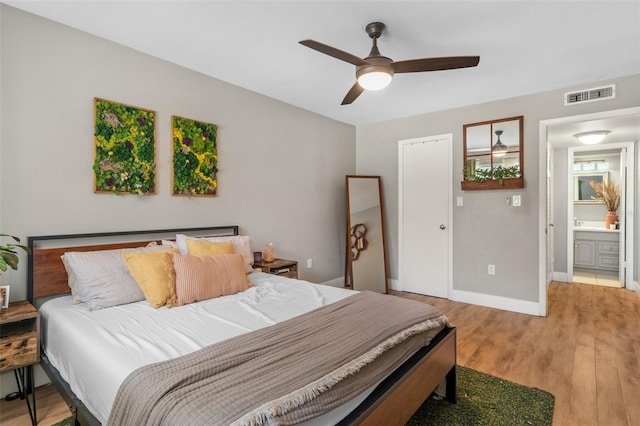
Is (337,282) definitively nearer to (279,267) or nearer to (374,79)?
(279,267)

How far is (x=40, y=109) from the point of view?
2186mm

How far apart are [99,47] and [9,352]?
2103 millimetres

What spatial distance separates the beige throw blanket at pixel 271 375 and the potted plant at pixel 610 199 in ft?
18.9

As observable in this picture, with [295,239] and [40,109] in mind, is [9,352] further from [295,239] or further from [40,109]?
[295,239]

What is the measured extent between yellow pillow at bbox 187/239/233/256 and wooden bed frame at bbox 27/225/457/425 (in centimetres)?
46

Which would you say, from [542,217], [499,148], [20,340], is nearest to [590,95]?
[499,148]

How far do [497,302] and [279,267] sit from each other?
265 cm

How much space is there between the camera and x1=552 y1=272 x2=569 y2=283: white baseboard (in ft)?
17.1

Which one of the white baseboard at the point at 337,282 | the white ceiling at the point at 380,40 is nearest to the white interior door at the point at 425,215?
the white baseboard at the point at 337,282

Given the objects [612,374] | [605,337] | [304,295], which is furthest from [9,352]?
[605,337]

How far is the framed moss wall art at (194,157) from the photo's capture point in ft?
9.53

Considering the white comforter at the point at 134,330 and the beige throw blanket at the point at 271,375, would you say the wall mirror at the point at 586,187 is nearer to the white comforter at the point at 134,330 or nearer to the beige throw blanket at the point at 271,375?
the white comforter at the point at 134,330

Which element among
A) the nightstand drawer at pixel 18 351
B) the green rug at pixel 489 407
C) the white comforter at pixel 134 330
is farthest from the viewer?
the green rug at pixel 489 407

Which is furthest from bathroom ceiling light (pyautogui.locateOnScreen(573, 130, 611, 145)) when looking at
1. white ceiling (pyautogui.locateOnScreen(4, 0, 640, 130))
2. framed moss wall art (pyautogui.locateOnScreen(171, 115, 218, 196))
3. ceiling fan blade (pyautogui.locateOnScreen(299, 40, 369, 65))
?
framed moss wall art (pyautogui.locateOnScreen(171, 115, 218, 196))
